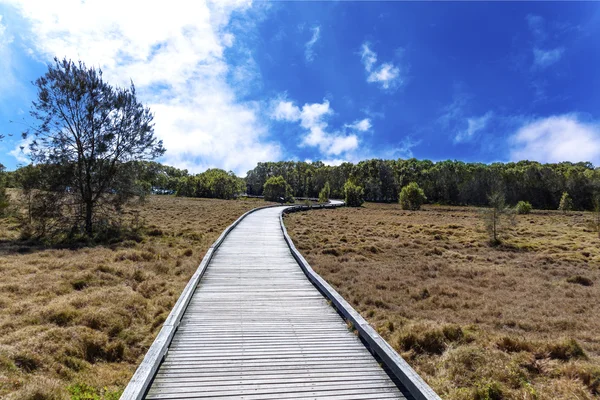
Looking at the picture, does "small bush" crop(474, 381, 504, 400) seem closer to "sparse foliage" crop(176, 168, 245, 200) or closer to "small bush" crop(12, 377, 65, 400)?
"small bush" crop(12, 377, 65, 400)

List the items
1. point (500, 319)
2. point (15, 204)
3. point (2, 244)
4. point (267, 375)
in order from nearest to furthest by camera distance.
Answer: point (267, 375), point (500, 319), point (2, 244), point (15, 204)

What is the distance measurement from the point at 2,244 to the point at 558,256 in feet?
99.3

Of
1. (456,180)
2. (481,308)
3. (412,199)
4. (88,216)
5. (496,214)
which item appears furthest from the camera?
(456,180)

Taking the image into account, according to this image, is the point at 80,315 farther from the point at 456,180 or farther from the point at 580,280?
the point at 456,180

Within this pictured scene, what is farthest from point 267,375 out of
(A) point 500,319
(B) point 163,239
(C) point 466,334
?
(B) point 163,239

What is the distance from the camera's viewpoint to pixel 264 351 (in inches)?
216

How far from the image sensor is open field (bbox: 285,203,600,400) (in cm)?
529

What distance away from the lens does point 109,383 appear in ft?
17.1

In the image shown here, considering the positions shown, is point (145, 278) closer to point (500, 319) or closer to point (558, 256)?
point (500, 319)

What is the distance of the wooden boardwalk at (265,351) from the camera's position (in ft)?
14.5

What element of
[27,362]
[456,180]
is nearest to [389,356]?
[27,362]

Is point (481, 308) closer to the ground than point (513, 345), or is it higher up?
closer to the ground

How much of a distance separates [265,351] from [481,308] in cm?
735

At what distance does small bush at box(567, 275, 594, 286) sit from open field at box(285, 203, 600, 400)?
0.11 feet
